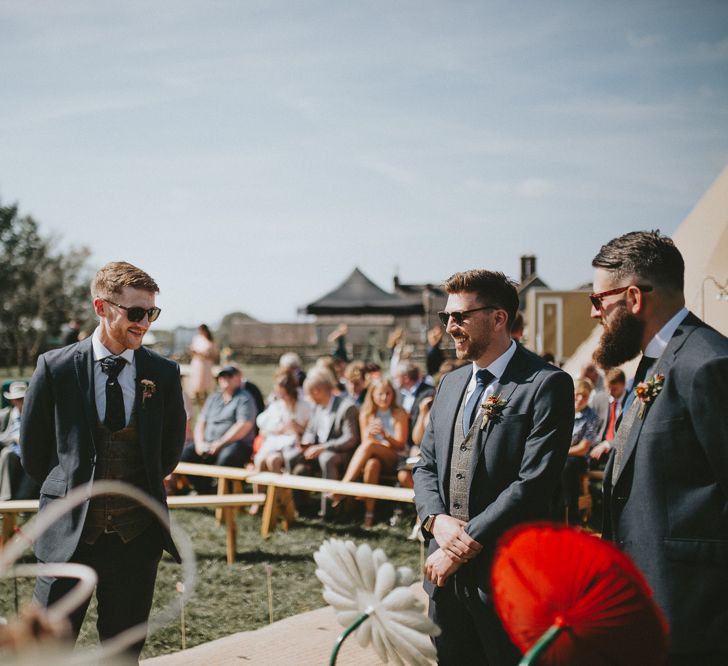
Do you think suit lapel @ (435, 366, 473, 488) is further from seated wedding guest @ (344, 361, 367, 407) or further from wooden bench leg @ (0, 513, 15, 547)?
seated wedding guest @ (344, 361, 367, 407)

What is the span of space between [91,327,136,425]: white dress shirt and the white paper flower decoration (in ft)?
5.24

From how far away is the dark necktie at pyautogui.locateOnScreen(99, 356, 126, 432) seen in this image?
123 inches

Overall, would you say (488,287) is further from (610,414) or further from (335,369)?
(335,369)

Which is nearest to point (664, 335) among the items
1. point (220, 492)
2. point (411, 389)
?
point (220, 492)

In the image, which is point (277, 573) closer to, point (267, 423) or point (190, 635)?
point (190, 635)

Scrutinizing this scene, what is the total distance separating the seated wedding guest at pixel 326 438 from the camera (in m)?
8.52

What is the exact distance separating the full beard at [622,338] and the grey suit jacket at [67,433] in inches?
74.2

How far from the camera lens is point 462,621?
2.90 m

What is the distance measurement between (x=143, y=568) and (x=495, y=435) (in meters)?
1.58

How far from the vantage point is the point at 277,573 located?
21.2 ft

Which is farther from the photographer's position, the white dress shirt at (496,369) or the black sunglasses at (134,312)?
the black sunglasses at (134,312)

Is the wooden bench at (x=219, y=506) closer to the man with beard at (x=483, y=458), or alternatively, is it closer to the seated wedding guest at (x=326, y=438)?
the seated wedding guest at (x=326, y=438)

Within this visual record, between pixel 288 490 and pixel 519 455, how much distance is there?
5.48 meters

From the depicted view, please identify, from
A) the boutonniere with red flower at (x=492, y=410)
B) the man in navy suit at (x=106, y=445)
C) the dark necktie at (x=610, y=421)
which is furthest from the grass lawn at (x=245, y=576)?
the boutonniere with red flower at (x=492, y=410)
